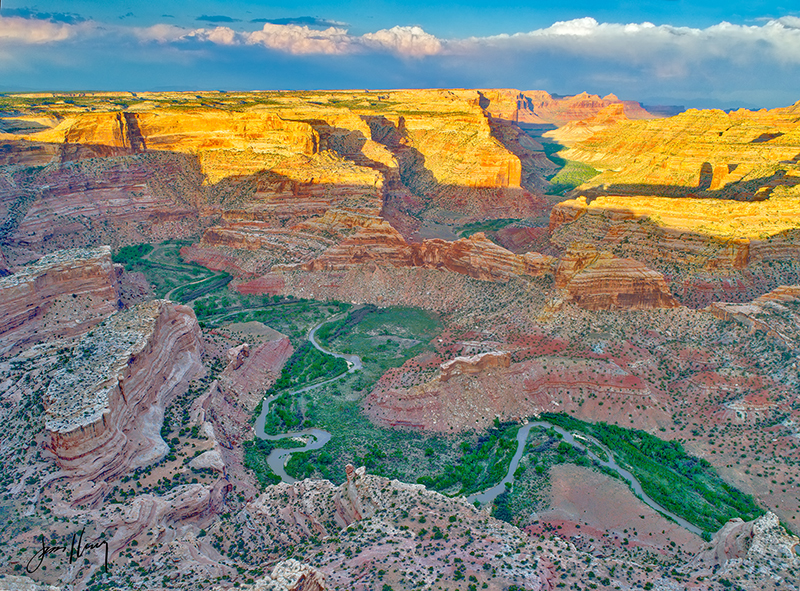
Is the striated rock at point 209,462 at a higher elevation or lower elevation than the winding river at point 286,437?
higher

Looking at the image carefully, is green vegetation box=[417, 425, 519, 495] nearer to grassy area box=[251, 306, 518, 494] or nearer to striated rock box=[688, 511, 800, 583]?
grassy area box=[251, 306, 518, 494]

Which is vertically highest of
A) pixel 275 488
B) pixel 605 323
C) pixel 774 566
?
pixel 605 323

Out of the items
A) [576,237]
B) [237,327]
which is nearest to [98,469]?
[237,327]

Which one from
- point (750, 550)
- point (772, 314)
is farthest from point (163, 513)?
point (772, 314)

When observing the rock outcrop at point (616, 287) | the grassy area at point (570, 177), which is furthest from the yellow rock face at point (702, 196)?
the rock outcrop at point (616, 287)

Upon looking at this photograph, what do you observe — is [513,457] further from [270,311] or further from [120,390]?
→ [270,311]

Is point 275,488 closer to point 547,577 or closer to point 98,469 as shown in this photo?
point 98,469

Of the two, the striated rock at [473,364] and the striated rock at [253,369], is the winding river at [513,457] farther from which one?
the striated rock at [473,364]
